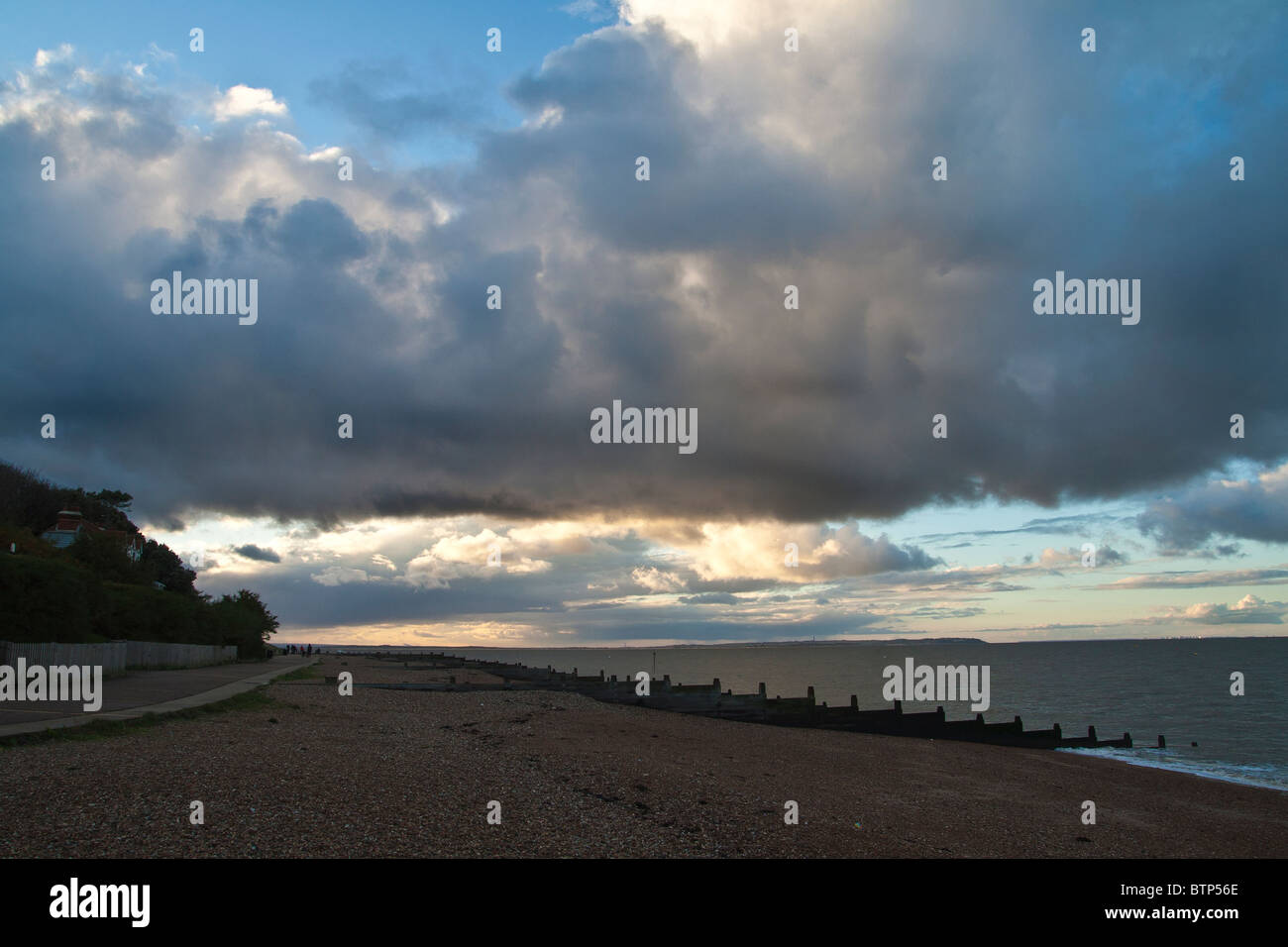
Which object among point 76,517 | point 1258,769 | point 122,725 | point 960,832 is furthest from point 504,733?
point 76,517

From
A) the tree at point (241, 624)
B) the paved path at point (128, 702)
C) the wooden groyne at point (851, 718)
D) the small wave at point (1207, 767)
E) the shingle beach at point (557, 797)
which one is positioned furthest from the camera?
the tree at point (241, 624)

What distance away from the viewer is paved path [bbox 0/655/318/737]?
1784cm

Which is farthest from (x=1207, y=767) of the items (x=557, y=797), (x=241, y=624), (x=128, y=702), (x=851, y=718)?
(x=241, y=624)

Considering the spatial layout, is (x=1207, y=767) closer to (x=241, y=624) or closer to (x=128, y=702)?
(x=128, y=702)

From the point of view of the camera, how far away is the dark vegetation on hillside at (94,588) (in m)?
31.0

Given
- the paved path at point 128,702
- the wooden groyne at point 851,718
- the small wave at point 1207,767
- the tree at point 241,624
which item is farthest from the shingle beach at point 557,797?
the tree at point 241,624

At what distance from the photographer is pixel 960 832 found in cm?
1466

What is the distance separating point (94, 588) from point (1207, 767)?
51097 mm

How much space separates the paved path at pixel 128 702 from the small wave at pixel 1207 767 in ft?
110

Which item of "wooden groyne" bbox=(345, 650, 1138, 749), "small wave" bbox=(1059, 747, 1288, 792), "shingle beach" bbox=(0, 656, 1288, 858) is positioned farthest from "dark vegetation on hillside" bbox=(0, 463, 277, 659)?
"small wave" bbox=(1059, 747, 1288, 792)

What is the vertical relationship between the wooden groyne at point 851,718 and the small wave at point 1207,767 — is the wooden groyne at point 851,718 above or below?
above

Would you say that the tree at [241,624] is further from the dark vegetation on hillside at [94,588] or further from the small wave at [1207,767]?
the small wave at [1207,767]

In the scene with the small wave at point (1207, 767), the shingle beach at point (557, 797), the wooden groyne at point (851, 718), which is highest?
the shingle beach at point (557, 797)

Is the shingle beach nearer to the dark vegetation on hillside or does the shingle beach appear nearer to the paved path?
the paved path
